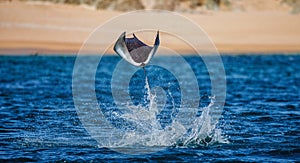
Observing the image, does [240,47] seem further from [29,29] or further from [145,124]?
[145,124]

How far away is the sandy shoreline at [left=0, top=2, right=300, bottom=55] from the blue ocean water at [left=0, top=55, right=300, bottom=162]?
11.8m

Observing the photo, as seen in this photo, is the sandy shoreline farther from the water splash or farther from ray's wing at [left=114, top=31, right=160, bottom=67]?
ray's wing at [left=114, top=31, right=160, bottom=67]

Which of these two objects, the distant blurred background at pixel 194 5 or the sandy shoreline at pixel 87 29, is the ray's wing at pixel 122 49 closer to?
the sandy shoreline at pixel 87 29

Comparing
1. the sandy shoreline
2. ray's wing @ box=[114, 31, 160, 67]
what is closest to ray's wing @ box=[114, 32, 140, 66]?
ray's wing @ box=[114, 31, 160, 67]

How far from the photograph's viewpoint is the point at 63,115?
16.4m

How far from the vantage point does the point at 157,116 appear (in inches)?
648

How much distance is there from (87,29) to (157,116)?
33.8 m

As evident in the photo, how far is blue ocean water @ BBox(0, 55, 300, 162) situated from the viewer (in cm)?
1188

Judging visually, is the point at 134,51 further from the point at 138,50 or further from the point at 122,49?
the point at 122,49

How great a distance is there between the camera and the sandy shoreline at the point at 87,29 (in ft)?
140

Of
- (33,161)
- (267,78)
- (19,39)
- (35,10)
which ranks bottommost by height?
(33,161)

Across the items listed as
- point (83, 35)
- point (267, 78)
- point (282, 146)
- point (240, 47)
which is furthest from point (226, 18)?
point (282, 146)

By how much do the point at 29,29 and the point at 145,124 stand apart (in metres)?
33.3

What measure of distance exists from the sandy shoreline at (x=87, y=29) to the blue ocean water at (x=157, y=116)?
463 inches
